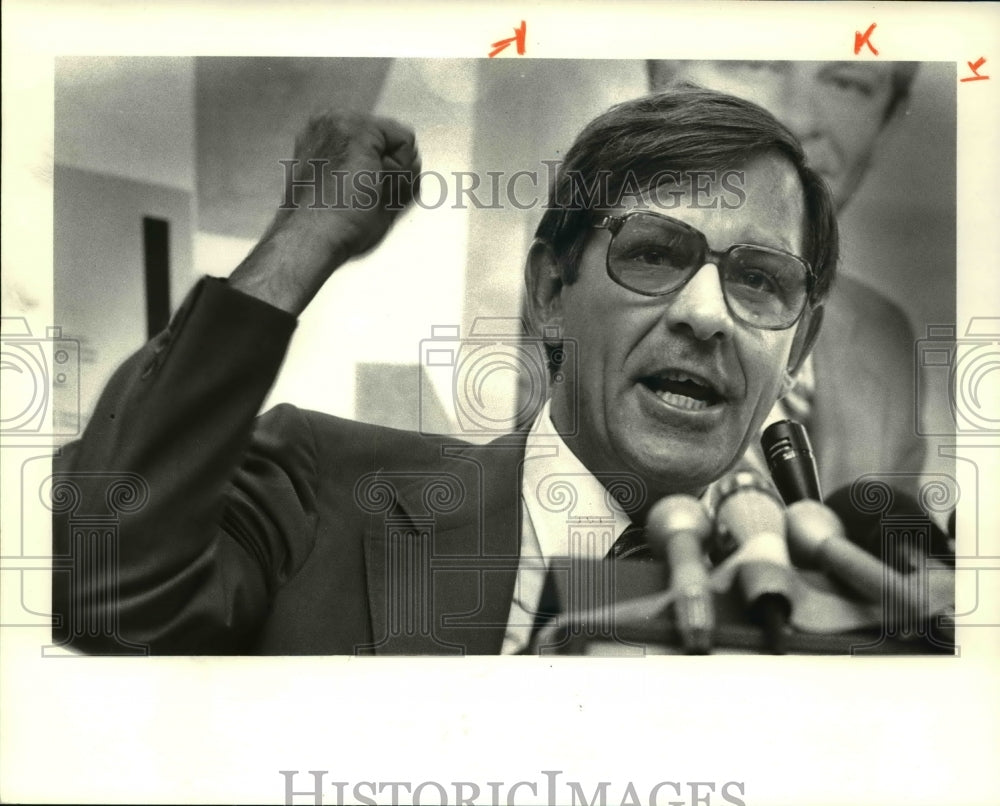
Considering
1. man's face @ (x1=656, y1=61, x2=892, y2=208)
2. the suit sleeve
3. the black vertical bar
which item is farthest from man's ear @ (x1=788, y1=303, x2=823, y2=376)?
the black vertical bar

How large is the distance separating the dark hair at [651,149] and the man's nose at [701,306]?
1.01 feet

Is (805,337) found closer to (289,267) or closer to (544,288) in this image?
(544,288)

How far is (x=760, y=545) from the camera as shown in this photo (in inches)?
138

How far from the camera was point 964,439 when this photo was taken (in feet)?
11.7

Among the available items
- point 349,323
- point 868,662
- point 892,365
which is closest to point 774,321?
point 892,365

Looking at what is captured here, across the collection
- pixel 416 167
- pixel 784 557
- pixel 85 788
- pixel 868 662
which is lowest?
pixel 85 788

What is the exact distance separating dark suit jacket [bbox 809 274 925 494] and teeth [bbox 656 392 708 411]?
14.4 inches

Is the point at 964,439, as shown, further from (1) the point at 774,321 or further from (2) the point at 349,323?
(2) the point at 349,323

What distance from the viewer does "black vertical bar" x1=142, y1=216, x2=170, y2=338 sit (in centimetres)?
344

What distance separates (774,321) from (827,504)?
0.59 meters

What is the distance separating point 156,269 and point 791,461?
204cm

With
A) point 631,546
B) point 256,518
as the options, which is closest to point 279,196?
point 256,518

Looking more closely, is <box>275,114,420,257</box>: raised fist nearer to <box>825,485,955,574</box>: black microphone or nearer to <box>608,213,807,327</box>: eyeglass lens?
<box>608,213,807,327</box>: eyeglass lens

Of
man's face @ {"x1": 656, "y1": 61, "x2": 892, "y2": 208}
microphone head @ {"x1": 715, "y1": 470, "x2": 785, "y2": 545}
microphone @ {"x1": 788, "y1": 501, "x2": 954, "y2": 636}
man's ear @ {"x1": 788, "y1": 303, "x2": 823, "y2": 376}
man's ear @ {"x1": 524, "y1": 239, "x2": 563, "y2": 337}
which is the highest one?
man's face @ {"x1": 656, "y1": 61, "x2": 892, "y2": 208}
